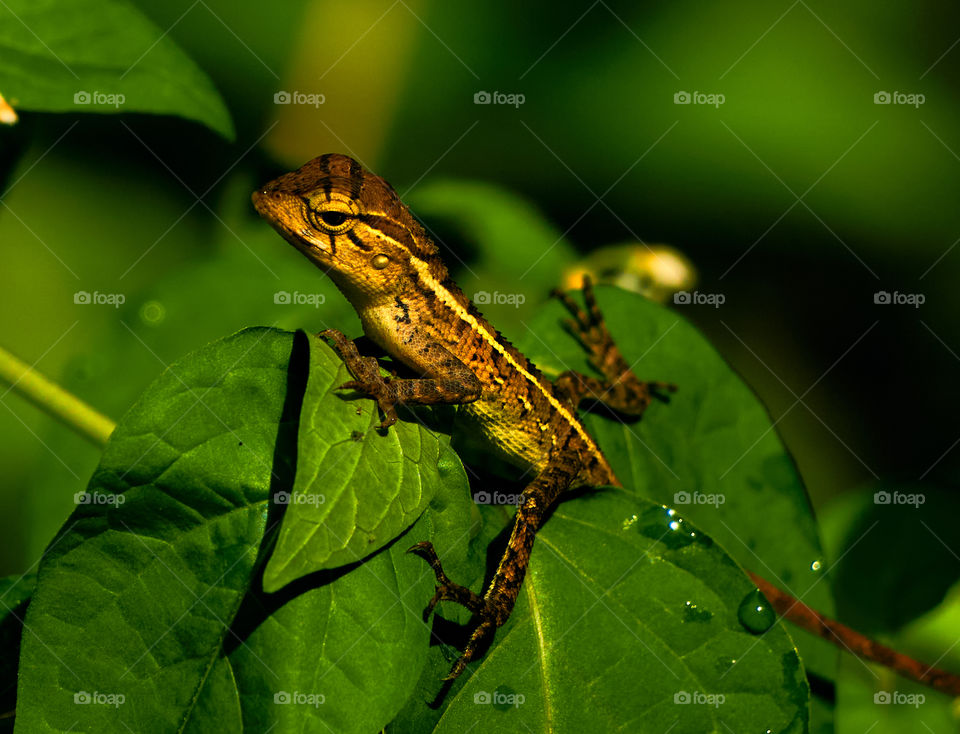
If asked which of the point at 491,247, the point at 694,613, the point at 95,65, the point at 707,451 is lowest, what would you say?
the point at 694,613

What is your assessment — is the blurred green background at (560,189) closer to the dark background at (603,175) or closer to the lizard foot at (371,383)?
the dark background at (603,175)

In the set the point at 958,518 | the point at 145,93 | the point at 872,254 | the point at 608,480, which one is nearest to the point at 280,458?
the point at 145,93

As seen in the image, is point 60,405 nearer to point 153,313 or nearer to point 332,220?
point 153,313

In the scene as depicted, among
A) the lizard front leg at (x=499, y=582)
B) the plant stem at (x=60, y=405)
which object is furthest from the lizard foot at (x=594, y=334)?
the plant stem at (x=60, y=405)

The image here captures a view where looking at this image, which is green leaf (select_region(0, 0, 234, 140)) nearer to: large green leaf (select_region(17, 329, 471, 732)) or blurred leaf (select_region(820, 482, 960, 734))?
large green leaf (select_region(17, 329, 471, 732))

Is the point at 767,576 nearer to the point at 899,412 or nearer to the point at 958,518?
the point at 958,518

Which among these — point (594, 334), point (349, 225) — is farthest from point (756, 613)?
point (349, 225)

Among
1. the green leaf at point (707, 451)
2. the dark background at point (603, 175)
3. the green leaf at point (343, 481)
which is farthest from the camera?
the dark background at point (603, 175)
